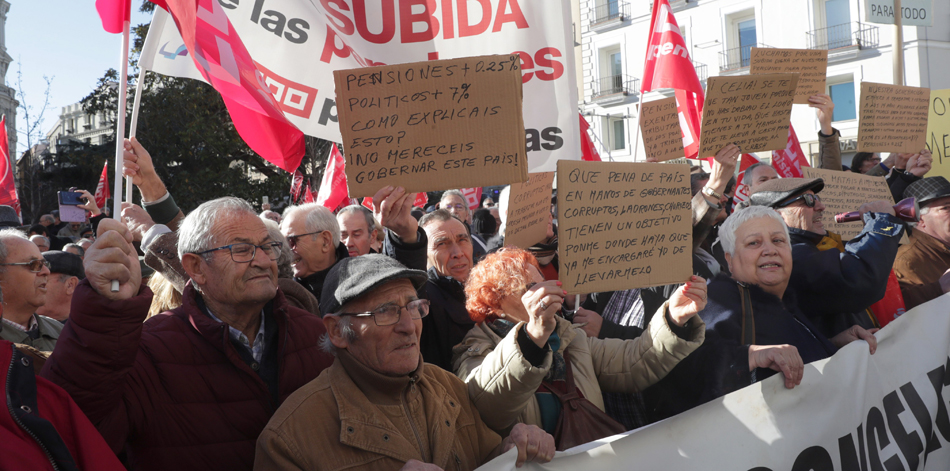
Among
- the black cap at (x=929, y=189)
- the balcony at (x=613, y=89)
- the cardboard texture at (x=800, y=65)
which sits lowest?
the black cap at (x=929, y=189)

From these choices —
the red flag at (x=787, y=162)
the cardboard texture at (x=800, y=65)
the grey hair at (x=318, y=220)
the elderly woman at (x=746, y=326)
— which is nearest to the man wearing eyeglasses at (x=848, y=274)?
the elderly woman at (x=746, y=326)

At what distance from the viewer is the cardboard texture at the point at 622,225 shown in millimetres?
2402

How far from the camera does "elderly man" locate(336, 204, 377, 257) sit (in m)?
4.45


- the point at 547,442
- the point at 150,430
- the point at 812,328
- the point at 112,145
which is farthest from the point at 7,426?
the point at 112,145

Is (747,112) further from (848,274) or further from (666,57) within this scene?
(666,57)

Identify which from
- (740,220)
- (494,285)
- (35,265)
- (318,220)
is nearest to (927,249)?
(740,220)

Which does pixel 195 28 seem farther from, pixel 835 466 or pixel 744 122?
pixel 835 466

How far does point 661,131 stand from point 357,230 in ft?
10.2

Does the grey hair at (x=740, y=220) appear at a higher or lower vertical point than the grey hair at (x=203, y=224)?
lower

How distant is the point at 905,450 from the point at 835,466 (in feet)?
1.59

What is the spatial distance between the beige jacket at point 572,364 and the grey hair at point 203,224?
95 cm

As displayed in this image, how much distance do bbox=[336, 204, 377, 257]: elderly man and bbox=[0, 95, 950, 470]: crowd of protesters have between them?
0.70 meters

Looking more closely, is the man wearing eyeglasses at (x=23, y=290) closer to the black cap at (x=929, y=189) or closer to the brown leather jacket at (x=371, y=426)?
the brown leather jacket at (x=371, y=426)

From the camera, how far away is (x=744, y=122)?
12.8ft
